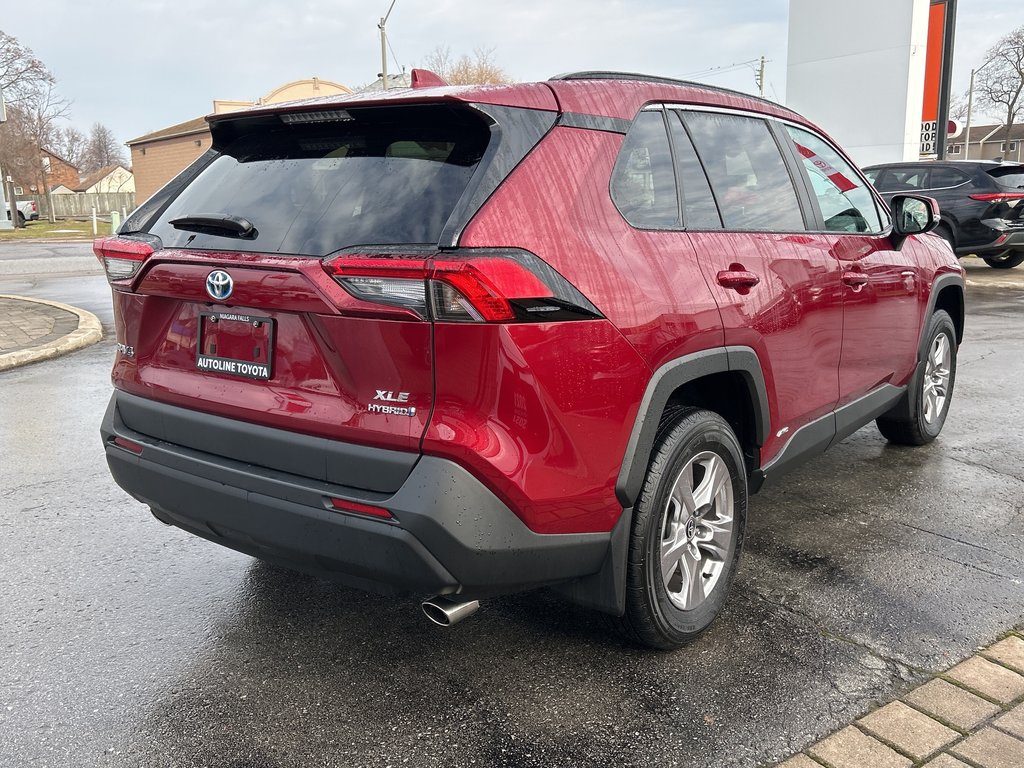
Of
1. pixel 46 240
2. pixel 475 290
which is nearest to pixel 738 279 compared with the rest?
pixel 475 290

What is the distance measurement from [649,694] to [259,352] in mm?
1558

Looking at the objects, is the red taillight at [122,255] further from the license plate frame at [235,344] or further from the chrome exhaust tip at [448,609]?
the chrome exhaust tip at [448,609]

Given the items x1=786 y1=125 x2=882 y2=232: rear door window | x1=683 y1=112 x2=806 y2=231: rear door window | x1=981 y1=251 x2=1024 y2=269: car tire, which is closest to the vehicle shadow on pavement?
x1=683 y1=112 x2=806 y2=231: rear door window

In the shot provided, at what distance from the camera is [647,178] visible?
2.78 meters

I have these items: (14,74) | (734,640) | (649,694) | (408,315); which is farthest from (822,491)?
(14,74)

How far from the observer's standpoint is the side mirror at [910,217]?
13.9 feet

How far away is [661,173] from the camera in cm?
286

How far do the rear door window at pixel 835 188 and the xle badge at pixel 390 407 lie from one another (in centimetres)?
235

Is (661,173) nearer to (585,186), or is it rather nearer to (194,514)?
(585,186)

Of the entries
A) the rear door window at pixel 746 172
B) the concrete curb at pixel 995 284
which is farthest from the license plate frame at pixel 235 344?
the concrete curb at pixel 995 284

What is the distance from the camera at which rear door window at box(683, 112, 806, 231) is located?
314 cm

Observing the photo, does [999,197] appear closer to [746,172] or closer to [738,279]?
[746,172]

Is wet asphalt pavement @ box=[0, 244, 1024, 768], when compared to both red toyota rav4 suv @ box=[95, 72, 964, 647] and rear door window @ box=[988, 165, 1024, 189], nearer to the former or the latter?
red toyota rav4 suv @ box=[95, 72, 964, 647]

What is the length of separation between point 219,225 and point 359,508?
3.22 ft
